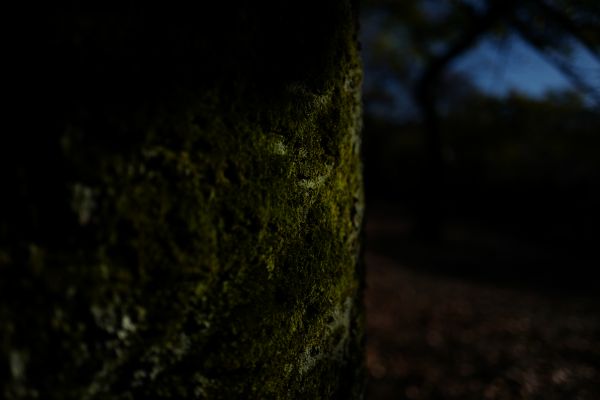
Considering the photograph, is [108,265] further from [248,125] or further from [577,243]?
[577,243]

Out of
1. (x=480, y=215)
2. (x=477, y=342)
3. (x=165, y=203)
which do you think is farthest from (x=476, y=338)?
(x=480, y=215)

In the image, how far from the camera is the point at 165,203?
22.6 inches

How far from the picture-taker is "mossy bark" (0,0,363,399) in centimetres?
48

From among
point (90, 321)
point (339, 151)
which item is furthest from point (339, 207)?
point (90, 321)

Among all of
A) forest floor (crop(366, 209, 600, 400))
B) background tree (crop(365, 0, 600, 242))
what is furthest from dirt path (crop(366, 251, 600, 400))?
background tree (crop(365, 0, 600, 242))

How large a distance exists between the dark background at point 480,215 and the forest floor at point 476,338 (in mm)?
23

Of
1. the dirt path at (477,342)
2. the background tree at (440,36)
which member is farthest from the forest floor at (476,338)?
the background tree at (440,36)

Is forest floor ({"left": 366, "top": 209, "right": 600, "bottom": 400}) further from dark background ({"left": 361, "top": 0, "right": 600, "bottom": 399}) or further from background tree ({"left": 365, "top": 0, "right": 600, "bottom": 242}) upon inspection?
background tree ({"left": 365, "top": 0, "right": 600, "bottom": 242})

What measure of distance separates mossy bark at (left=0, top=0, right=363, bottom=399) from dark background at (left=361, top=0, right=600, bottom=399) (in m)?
0.65

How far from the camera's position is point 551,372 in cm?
440

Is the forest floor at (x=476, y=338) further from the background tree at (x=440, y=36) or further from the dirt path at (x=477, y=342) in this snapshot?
the background tree at (x=440, y=36)

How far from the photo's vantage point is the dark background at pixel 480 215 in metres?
4.29

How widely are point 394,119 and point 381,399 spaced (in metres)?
18.4

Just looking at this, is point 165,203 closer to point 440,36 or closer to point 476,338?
point 476,338
